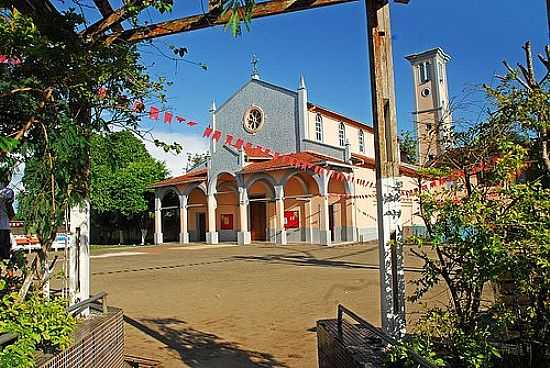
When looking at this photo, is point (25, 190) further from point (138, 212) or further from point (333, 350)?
point (138, 212)

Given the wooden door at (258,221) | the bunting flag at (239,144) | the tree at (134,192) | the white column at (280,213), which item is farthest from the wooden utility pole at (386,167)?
the wooden door at (258,221)

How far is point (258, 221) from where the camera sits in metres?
32.5

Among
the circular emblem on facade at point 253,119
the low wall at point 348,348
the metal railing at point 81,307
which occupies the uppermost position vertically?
the circular emblem on facade at point 253,119

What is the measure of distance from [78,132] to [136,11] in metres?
1.02

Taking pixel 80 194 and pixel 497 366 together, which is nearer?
pixel 497 366

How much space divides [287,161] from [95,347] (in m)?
24.0

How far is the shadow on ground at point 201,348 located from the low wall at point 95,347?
999 mm

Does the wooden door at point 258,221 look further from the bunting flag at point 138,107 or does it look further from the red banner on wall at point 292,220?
the bunting flag at point 138,107

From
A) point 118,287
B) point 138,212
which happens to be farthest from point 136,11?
point 138,212

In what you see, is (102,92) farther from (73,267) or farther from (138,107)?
(73,267)

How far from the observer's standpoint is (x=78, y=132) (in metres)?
3.96

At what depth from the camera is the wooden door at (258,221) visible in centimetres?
3212

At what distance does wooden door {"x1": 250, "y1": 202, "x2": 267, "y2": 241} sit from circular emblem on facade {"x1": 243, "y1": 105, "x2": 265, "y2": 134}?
4.64 metres

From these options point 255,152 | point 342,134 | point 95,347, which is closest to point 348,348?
point 95,347
